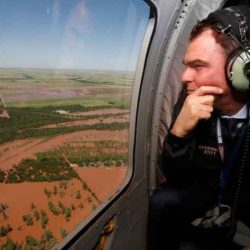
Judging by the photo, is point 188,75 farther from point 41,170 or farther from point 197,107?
point 41,170

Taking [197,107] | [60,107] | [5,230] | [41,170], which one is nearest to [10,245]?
[5,230]

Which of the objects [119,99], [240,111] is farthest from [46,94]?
[240,111]

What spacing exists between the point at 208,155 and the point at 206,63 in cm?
36

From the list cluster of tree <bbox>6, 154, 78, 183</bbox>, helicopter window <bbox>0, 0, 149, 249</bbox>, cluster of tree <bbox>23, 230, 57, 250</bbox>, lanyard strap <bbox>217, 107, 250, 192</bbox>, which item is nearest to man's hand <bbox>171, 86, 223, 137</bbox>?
lanyard strap <bbox>217, 107, 250, 192</bbox>

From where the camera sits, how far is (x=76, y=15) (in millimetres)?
1032

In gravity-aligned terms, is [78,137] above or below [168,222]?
above

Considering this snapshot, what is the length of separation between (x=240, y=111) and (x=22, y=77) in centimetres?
93

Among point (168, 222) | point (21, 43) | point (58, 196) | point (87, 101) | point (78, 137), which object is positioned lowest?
point (168, 222)

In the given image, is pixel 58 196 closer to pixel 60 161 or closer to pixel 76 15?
pixel 60 161

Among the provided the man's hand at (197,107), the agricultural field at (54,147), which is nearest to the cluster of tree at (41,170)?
the agricultural field at (54,147)

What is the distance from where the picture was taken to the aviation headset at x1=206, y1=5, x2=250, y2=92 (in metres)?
1.36

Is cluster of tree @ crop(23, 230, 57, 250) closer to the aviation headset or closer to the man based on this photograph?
the man

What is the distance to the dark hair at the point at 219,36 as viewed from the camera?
142 centimetres

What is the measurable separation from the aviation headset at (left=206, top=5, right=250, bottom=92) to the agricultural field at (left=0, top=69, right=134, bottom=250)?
1.19 feet
